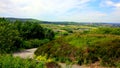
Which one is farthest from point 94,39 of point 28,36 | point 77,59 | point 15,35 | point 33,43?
point 28,36

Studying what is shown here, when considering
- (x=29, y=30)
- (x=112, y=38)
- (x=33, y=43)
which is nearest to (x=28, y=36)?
(x=29, y=30)

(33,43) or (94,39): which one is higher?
(94,39)

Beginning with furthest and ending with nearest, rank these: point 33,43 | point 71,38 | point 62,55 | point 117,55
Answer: point 33,43, point 71,38, point 62,55, point 117,55

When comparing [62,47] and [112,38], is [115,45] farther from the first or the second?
[62,47]

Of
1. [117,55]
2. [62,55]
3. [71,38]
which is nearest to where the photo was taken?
[117,55]

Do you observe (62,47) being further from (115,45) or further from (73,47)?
(115,45)

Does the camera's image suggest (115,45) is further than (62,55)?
No
